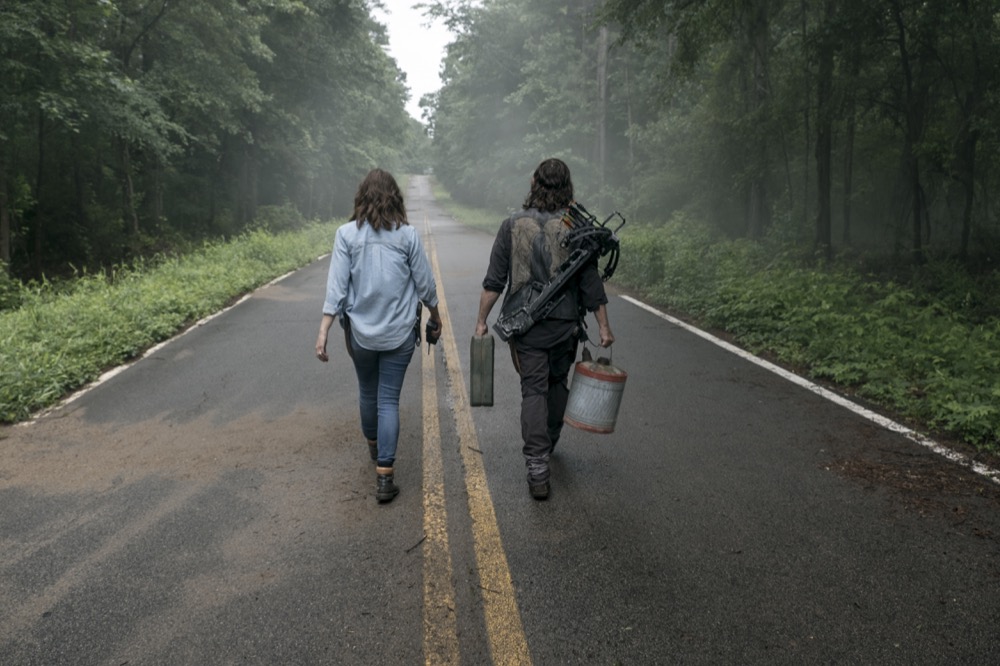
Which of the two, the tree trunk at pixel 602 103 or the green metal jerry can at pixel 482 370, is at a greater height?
the tree trunk at pixel 602 103

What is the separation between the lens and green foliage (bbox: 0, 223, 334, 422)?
693 cm

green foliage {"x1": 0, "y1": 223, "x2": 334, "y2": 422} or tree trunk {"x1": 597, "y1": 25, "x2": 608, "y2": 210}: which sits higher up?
tree trunk {"x1": 597, "y1": 25, "x2": 608, "y2": 210}

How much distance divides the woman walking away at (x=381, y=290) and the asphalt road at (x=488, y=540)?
1.85 ft

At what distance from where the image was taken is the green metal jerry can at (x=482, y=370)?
14.8ft

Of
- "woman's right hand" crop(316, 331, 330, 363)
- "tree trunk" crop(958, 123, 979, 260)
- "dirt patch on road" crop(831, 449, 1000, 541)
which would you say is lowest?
"dirt patch on road" crop(831, 449, 1000, 541)

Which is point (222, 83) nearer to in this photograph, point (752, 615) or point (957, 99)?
point (957, 99)

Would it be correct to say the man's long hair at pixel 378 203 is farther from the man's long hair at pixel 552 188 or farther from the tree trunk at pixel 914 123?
the tree trunk at pixel 914 123

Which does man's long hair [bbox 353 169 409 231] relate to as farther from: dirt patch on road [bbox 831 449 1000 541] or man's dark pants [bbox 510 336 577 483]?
dirt patch on road [bbox 831 449 1000 541]

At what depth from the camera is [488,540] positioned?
383 centimetres

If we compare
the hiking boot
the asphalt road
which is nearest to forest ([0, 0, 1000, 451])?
the asphalt road

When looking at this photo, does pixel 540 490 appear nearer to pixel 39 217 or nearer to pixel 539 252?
pixel 539 252

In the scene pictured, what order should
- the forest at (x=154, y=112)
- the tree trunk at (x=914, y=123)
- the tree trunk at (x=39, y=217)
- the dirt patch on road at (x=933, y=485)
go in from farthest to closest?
the tree trunk at (x=39, y=217)
the forest at (x=154, y=112)
the tree trunk at (x=914, y=123)
the dirt patch on road at (x=933, y=485)

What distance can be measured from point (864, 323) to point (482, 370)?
624 centimetres

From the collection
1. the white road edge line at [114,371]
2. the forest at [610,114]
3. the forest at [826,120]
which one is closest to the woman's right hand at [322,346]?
the white road edge line at [114,371]
